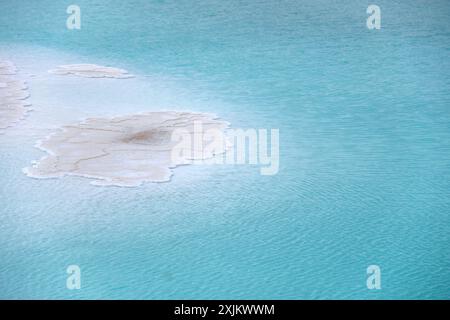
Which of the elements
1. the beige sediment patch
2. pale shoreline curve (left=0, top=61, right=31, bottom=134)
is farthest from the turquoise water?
pale shoreline curve (left=0, top=61, right=31, bottom=134)

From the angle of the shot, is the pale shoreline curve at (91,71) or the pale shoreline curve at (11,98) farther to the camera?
the pale shoreline curve at (91,71)

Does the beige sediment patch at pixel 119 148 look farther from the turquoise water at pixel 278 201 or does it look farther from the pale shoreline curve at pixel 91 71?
the pale shoreline curve at pixel 91 71

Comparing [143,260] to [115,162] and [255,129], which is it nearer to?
[115,162]

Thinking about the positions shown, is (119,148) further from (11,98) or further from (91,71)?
(91,71)

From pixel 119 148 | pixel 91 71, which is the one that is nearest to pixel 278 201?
pixel 119 148

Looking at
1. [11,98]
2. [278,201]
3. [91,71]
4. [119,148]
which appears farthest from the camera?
[91,71]

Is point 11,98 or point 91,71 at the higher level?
point 91,71

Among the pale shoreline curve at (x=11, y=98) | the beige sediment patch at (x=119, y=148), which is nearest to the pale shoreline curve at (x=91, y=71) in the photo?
the pale shoreline curve at (x=11, y=98)

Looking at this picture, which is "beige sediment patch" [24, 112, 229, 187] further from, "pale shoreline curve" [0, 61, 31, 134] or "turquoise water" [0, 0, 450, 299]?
"pale shoreline curve" [0, 61, 31, 134]
